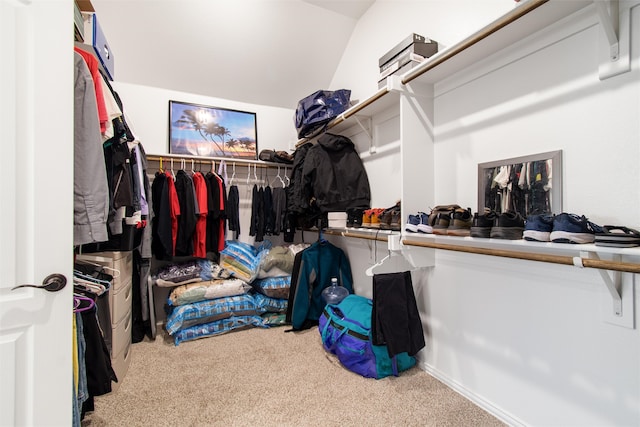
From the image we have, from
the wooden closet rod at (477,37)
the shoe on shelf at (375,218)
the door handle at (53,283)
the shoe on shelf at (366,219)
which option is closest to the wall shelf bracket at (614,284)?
the wooden closet rod at (477,37)

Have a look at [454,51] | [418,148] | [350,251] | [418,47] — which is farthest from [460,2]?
[350,251]

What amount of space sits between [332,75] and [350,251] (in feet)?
6.58

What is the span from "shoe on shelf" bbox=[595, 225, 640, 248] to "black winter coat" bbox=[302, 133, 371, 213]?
1605mm

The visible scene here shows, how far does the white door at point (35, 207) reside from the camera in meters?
0.83

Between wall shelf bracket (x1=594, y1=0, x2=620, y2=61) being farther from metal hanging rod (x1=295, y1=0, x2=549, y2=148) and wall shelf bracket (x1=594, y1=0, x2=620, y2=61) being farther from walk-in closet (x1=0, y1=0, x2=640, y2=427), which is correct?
metal hanging rod (x1=295, y1=0, x2=549, y2=148)

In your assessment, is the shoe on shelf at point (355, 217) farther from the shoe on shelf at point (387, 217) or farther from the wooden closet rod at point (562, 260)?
the wooden closet rod at point (562, 260)

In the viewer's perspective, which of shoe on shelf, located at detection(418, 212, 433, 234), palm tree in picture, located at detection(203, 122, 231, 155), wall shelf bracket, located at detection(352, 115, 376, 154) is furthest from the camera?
palm tree in picture, located at detection(203, 122, 231, 155)

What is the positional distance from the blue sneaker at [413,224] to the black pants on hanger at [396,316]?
36cm

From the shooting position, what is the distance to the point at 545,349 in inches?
49.5

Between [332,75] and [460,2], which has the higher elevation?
[332,75]

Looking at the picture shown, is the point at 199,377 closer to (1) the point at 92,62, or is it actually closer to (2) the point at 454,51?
(1) the point at 92,62

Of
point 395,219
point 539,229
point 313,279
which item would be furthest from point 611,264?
point 313,279

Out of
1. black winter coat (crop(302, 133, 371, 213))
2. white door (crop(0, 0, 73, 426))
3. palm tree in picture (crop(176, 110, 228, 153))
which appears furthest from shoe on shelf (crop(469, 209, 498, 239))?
palm tree in picture (crop(176, 110, 228, 153))

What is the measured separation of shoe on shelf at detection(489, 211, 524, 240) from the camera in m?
1.14
